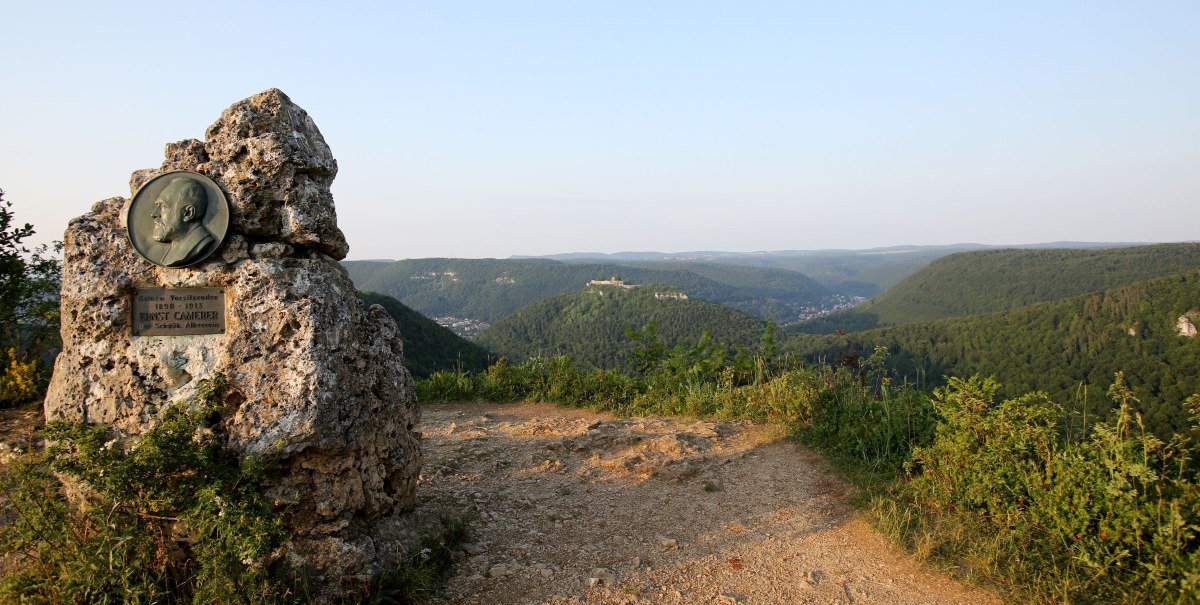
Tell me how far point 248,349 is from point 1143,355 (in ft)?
149

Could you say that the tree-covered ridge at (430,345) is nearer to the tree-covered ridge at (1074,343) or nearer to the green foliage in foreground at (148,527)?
the tree-covered ridge at (1074,343)

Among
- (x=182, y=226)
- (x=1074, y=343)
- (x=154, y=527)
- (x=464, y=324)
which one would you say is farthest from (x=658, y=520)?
(x=464, y=324)

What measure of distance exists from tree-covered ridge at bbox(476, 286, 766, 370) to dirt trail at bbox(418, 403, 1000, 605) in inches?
2075

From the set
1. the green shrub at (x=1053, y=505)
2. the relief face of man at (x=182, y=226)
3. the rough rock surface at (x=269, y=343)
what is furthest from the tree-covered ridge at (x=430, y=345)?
the green shrub at (x=1053, y=505)

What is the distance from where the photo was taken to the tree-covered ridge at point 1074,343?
31250 millimetres

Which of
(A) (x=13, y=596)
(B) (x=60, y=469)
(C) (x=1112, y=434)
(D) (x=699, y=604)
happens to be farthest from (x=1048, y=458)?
(A) (x=13, y=596)

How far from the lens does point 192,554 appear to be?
12.5 ft

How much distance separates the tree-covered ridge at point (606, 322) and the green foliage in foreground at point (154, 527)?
184 feet

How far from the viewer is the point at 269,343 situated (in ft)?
13.1

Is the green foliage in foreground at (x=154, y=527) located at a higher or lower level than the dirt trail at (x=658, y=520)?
higher

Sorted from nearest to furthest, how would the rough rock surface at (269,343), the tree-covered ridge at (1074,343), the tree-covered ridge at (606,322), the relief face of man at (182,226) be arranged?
the rough rock surface at (269,343) < the relief face of man at (182,226) < the tree-covered ridge at (1074,343) < the tree-covered ridge at (606,322)

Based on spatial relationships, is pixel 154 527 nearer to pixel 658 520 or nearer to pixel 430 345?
pixel 658 520

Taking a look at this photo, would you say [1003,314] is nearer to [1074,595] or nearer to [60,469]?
[1074,595]

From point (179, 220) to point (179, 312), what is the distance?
644mm
